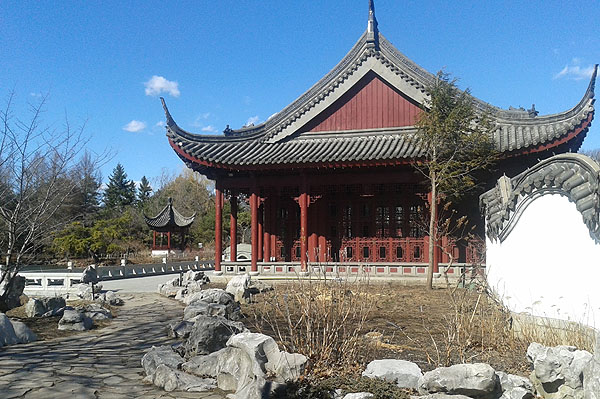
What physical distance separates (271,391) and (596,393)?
215 cm

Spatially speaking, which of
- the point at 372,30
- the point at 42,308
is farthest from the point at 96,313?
the point at 372,30

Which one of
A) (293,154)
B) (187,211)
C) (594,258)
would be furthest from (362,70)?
(187,211)

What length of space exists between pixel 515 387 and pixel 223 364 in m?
2.45

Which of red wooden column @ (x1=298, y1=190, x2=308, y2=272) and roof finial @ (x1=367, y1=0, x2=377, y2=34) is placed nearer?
red wooden column @ (x1=298, y1=190, x2=308, y2=272)

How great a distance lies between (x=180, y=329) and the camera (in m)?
6.56

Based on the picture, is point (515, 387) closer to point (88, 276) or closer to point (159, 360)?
point (159, 360)

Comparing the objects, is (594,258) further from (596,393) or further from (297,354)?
(297,354)

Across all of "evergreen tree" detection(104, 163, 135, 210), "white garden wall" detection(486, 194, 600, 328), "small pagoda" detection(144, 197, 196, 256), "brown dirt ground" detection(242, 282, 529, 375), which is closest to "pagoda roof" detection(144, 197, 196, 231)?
"small pagoda" detection(144, 197, 196, 256)

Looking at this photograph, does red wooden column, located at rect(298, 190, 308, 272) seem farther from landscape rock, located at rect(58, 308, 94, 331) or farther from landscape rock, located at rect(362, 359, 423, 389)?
landscape rock, located at rect(362, 359, 423, 389)

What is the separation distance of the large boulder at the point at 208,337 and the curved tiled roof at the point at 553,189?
3524 millimetres

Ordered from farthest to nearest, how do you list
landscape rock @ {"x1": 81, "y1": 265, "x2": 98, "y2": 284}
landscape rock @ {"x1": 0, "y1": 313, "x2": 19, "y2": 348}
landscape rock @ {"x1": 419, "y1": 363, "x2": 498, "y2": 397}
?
landscape rock @ {"x1": 81, "y1": 265, "x2": 98, "y2": 284} → landscape rock @ {"x1": 0, "y1": 313, "x2": 19, "y2": 348} → landscape rock @ {"x1": 419, "y1": 363, "x2": 498, "y2": 397}

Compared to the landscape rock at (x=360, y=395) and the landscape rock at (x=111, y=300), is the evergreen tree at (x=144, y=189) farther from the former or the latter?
the landscape rock at (x=360, y=395)

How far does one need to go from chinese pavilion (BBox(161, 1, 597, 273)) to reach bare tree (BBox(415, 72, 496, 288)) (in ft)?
3.23

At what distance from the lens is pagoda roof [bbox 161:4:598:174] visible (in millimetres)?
11758
